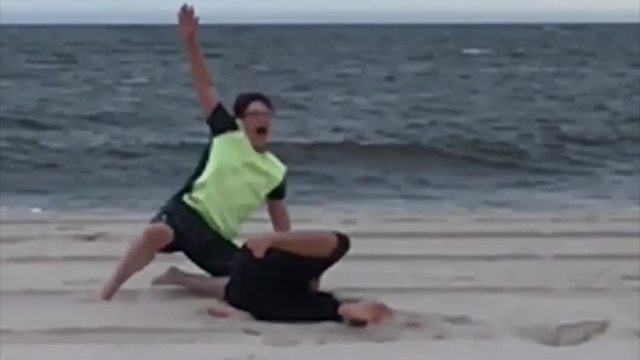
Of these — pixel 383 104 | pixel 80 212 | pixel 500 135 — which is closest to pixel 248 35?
pixel 383 104

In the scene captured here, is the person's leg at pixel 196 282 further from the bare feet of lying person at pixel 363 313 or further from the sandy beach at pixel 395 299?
the bare feet of lying person at pixel 363 313

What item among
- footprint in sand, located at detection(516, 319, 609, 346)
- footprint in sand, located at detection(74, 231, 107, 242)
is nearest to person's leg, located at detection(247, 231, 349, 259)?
footprint in sand, located at detection(516, 319, 609, 346)

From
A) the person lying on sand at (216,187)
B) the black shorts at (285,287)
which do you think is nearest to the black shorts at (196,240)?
the person lying on sand at (216,187)

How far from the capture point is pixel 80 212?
13.8 m

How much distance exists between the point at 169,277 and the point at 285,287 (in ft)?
2.87

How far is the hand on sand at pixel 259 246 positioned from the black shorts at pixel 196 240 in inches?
17.0

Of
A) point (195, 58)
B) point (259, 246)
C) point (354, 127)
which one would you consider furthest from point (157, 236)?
point (354, 127)

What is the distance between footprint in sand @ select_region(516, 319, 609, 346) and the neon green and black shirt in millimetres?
1354

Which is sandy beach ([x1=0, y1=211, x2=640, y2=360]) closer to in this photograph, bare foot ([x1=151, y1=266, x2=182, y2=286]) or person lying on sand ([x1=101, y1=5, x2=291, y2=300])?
bare foot ([x1=151, y1=266, x2=182, y2=286])

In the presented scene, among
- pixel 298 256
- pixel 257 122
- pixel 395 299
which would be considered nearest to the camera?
pixel 298 256

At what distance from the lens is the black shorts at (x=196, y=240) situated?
7.54m

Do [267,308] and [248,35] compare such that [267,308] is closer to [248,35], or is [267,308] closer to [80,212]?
[80,212]

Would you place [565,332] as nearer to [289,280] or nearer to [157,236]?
[289,280]

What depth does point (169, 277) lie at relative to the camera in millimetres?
7875
